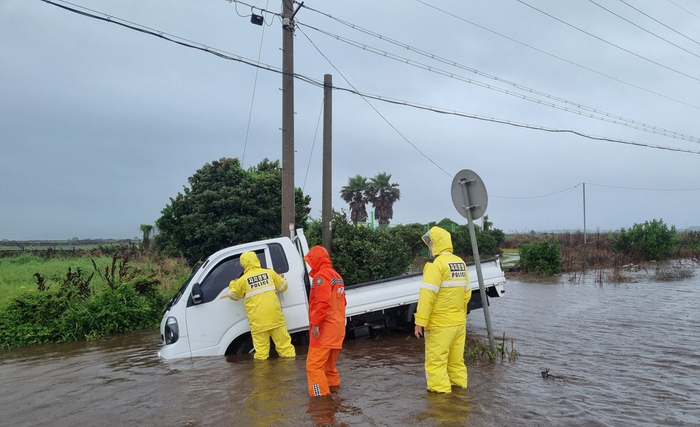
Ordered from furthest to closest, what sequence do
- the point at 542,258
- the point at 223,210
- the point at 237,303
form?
the point at 542,258
the point at 223,210
the point at 237,303

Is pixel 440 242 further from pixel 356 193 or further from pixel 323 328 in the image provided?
pixel 356 193

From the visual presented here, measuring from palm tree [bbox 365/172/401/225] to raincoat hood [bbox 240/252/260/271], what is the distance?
3963cm

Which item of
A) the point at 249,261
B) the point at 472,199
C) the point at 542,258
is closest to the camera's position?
the point at 249,261

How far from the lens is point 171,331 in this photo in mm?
7324

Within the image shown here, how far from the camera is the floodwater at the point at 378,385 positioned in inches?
203

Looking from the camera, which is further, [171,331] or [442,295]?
[171,331]

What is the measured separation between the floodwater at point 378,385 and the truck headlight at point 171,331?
34 centimetres

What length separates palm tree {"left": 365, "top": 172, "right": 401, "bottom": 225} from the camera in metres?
47.0

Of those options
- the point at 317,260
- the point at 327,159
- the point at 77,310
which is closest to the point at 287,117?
the point at 327,159

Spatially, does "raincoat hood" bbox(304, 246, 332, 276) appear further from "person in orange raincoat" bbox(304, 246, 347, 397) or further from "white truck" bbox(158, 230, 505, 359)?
"white truck" bbox(158, 230, 505, 359)

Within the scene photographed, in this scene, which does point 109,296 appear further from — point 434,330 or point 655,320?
point 655,320

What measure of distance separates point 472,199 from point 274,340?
353 centimetres

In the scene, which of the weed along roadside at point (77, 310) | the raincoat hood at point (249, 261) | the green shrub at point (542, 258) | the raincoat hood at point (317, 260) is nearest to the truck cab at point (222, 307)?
the raincoat hood at point (249, 261)

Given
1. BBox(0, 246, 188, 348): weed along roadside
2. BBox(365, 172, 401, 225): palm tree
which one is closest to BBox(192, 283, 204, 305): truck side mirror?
BBox(0, 246, 188, 348): weed along roadside
